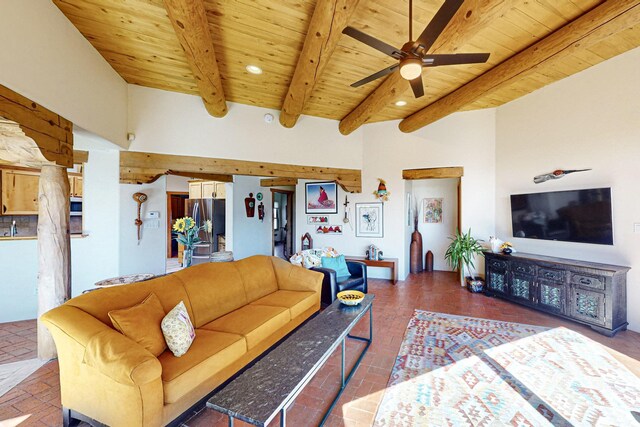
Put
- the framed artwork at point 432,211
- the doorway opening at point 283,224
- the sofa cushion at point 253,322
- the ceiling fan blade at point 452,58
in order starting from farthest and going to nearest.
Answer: the doorway opening at point 283,224
the framed artwork at point 432,211
the sofa cushion at point 253,322
the ceiling fan blade at point 452,58

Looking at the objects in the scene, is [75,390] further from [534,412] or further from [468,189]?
[468,189]

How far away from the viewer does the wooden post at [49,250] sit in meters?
2.61

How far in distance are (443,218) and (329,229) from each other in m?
2.80

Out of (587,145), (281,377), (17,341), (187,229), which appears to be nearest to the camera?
(281,377)

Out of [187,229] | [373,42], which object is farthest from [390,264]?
[373,42]

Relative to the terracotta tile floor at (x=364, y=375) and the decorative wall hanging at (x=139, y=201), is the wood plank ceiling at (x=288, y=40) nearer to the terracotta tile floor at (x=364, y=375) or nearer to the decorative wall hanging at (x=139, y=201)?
the decorative wall hanging at (x=139, y=201)

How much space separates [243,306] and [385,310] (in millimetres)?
2103

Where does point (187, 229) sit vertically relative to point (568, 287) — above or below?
above

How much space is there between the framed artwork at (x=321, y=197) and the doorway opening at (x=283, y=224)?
1.70 m

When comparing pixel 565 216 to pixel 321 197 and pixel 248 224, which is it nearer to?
pixel 321 197

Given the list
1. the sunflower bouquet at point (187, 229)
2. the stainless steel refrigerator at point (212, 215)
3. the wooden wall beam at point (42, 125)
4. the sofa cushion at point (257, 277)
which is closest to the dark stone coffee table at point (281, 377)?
the sofa cushion at point (257, 277)

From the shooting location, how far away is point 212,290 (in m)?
2.71

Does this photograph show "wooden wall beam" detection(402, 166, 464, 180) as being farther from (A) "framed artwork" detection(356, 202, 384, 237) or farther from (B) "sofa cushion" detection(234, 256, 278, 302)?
(B) "sofa cushion" detection(234, 256, 278, 302)

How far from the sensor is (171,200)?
7.68m
